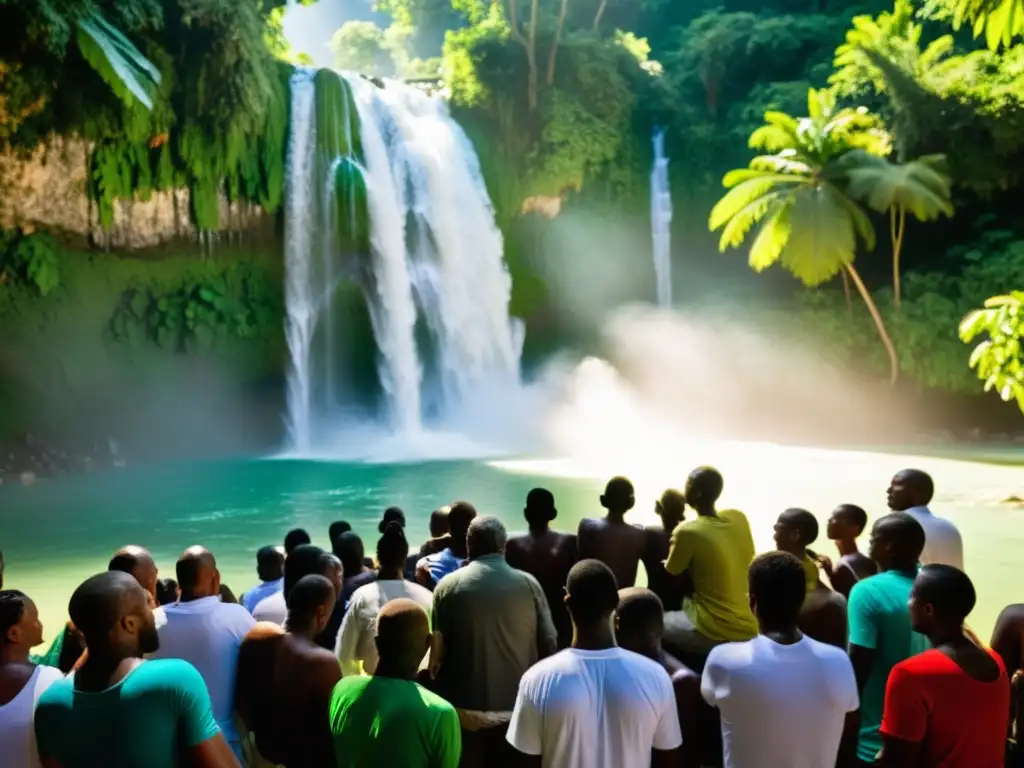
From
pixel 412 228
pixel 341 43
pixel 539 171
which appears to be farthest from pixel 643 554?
pixel 341 43

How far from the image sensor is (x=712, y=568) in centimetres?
394

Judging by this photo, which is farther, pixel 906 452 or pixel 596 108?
pixel 596 108

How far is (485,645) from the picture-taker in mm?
3285

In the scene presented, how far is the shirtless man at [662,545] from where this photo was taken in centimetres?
445

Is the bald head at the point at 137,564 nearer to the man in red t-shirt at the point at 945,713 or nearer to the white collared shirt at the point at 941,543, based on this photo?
the man in red t-shirt at the point at 945,713

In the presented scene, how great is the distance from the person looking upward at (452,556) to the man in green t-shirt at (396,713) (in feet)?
6.22

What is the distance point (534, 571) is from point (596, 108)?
20.5m

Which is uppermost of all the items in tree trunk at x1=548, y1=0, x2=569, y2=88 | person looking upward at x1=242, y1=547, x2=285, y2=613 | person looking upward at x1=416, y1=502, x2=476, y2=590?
tree trunk at x1=548, y1=0, x2=569, y2=88

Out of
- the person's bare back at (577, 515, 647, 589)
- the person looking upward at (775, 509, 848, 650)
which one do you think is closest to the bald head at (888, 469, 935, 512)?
the person looking upward at (775, 509, 848, 650)

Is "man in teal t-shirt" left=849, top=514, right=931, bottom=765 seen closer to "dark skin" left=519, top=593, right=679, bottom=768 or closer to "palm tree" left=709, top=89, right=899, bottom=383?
"dark skin" left=519, top=593, right=679, bottom=768

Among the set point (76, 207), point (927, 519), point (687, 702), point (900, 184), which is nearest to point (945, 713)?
→ point (687, 702)

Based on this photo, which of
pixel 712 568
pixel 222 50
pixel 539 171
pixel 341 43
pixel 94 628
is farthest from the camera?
pixel 341 43

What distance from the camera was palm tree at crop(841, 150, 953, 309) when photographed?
20.3 metres

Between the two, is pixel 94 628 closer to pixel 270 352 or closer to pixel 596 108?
pixel 270 352
